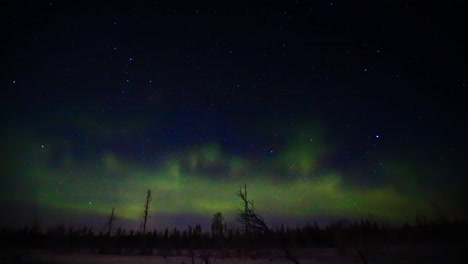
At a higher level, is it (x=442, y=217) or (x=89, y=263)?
(x=442, y=217)

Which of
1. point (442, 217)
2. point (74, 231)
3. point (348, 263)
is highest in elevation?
point (74, 231)

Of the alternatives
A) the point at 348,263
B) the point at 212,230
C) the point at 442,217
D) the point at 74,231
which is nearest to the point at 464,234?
the point at 442,217

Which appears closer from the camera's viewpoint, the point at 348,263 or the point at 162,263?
the point at 348,263

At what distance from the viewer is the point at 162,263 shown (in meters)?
22.4

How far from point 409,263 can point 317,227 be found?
193 ft

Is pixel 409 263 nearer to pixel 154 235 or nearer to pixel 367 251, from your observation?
pixel 367 251

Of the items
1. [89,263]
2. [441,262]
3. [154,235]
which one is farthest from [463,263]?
[154,235]

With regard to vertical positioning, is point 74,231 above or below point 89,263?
above

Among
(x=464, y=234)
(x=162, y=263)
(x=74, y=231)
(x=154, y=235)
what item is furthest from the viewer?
(x=154, y=235)

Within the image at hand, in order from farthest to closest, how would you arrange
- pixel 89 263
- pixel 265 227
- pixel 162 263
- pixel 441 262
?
pixel 162 263
pixel 89 263
pixel 441 262
pixel 265 227

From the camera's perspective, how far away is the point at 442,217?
69.2 ft

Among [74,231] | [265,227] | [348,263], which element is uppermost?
[74,231]

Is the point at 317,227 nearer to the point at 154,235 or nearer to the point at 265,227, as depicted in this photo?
the point at 154,235

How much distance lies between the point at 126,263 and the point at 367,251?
20017 millimetres
